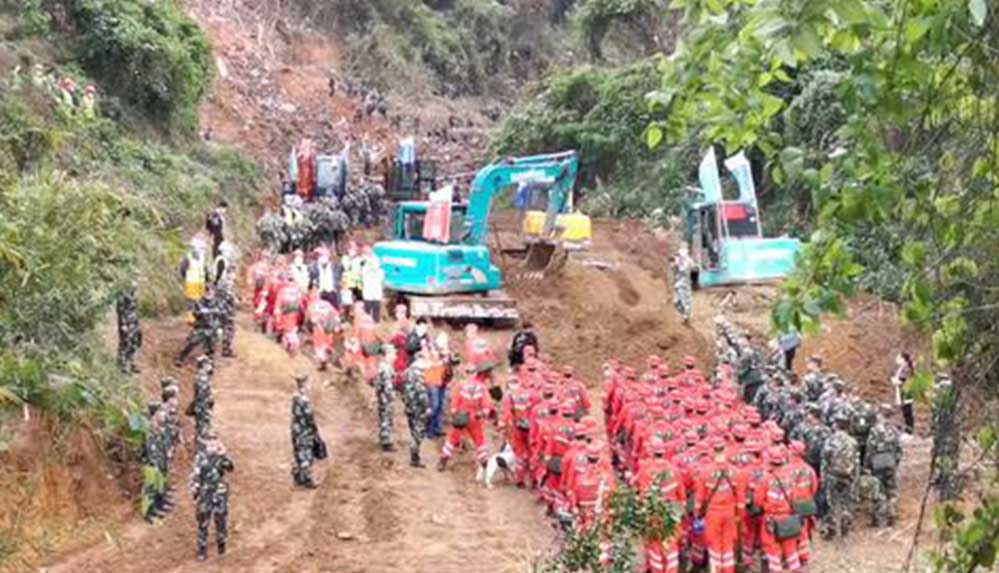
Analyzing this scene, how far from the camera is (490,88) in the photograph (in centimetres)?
5872

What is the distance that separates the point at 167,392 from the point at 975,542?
1219 cm

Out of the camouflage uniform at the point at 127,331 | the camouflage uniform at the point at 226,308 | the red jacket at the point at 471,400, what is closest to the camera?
the red jacket at the point at 471,400

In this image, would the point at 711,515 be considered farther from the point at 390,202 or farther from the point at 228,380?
the point at 390,202

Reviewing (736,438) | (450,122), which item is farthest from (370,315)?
(450,122)

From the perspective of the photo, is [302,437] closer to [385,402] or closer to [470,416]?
[385,402]

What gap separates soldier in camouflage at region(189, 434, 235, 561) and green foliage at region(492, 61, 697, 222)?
76.7 ft

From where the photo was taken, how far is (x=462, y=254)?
24797 mm

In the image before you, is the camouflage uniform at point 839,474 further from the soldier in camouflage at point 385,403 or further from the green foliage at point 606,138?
the green foliage at point 606,138

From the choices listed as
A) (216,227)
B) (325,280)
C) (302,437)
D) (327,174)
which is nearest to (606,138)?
(327,174)

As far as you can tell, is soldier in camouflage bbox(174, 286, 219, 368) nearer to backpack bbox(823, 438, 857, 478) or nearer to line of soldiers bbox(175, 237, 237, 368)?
line of soldiers bbox(175, 237, 237, 368)

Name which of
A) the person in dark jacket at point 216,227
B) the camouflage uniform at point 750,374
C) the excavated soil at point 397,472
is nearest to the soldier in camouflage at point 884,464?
the excavated soil at point 397,472

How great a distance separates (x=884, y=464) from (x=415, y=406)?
5649 millimetres

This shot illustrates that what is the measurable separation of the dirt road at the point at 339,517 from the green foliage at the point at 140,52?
42.2 ft

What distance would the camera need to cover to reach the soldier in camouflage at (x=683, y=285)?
82.9 feet
